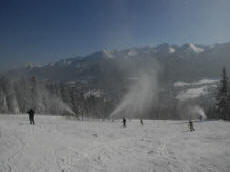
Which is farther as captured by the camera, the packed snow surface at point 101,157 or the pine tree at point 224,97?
the pine tree at point 224,97

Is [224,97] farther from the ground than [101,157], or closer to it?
farther from the ground

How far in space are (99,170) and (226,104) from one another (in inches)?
2057

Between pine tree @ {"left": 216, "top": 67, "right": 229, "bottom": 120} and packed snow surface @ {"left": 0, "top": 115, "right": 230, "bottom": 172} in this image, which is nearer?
packed snow surface @ {"left": 0, "top": 115, "right": 230, "bottom": 172}

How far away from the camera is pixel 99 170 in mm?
10852

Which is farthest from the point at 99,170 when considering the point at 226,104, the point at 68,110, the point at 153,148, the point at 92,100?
the point at 92,100

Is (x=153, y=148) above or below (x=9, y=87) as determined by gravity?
below

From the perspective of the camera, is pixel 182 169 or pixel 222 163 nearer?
pixel 182 169

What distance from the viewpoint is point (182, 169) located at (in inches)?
426

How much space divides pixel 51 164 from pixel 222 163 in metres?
10.1

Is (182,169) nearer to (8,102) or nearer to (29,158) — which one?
(29,158)

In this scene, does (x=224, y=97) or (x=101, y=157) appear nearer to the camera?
(x=101, y=157)

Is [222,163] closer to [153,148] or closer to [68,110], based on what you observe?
[153,148]

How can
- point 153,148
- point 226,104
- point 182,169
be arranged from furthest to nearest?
point 226,104 < point 153,148 < point 182,169

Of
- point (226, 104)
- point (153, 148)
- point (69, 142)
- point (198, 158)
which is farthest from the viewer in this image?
point (226, 104)
